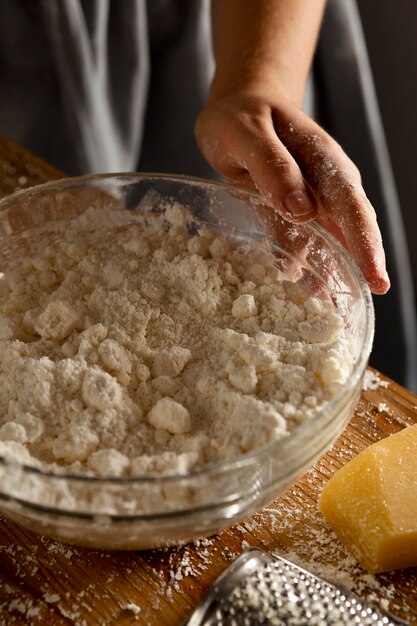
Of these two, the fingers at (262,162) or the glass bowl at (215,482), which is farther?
the fingers at (262,162)

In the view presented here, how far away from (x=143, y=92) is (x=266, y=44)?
501 mm

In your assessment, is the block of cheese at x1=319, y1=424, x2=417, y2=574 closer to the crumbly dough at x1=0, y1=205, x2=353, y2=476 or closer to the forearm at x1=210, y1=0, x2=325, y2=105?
the crumbly dough at x1=0, y1=205, x2=353, y2=476

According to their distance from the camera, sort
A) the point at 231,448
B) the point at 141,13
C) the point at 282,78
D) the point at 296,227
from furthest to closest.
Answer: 1. the point at 141,13
2. the point at 282,78
3. the point at 296,227
4. the point at 231,448

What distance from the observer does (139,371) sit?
2.71 ft

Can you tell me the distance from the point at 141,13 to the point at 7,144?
1.30ft

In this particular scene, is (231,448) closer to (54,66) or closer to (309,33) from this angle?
(309,33)

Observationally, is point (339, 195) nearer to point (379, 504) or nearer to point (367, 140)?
point (379, 504)

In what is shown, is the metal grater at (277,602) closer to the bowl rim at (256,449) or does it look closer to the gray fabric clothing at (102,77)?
the bowl rim at (256,449)

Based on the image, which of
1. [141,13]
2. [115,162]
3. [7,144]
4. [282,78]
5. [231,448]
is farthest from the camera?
[115,162]

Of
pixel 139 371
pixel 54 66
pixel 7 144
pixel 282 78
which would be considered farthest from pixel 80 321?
pixel 54 66

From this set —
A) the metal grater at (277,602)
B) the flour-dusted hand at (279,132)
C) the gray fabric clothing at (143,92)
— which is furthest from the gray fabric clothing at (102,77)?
A: the metal grater at (277,602)

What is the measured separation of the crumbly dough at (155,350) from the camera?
75 cm

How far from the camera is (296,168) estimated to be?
0.94 meters

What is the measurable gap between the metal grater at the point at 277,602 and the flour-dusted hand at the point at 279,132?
325mm
